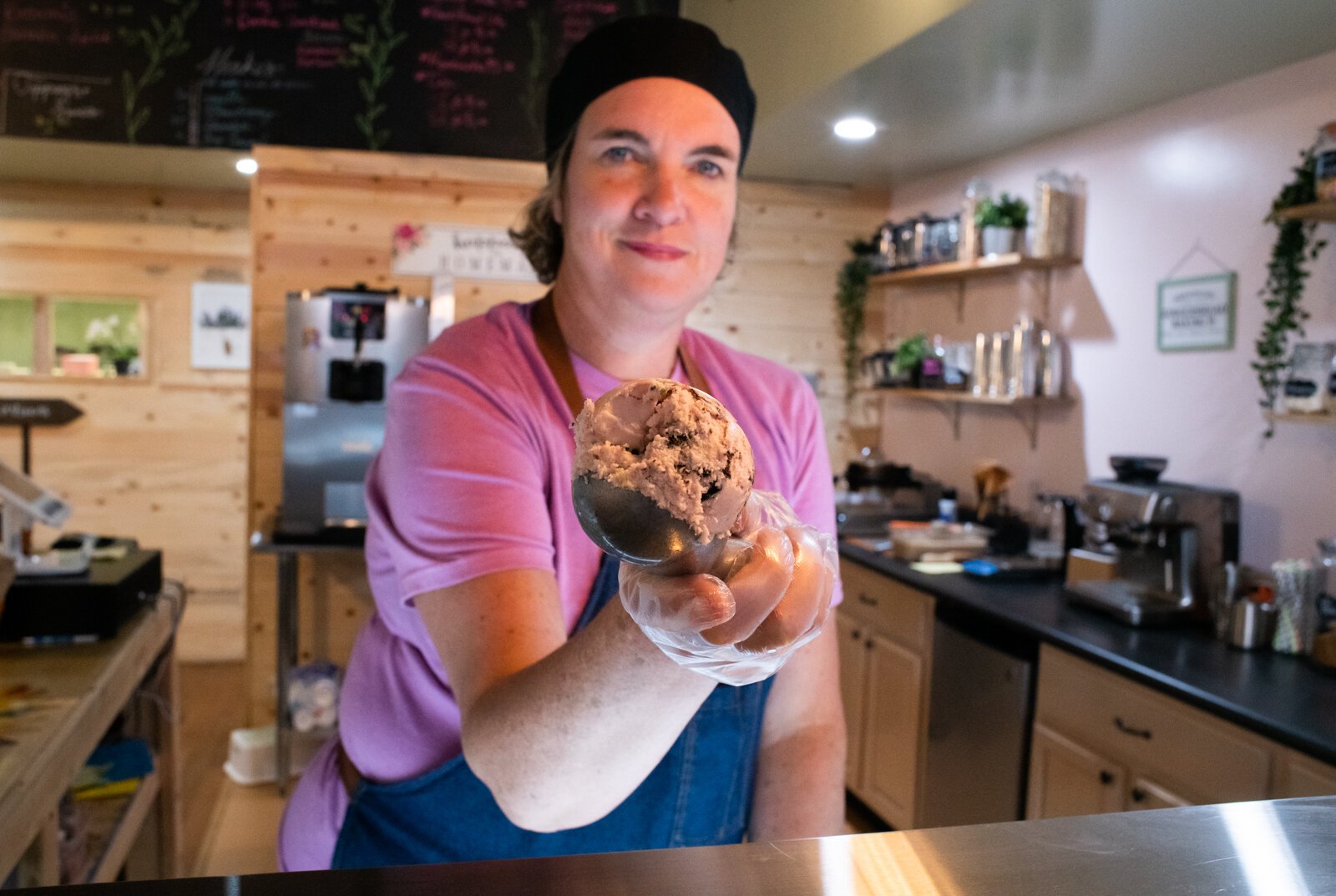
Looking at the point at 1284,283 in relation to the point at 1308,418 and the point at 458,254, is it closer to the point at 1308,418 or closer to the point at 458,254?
the point at 1308,418

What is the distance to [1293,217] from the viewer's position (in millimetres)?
2162

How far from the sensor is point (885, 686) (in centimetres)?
292

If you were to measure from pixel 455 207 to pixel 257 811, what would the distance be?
2.18 m

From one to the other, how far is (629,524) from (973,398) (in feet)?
9.96

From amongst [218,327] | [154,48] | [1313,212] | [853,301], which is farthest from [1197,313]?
[218,327]

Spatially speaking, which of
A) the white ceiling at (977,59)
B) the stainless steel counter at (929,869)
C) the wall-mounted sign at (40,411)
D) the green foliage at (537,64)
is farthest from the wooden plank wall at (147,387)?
the stainless steel counter at (929,869)

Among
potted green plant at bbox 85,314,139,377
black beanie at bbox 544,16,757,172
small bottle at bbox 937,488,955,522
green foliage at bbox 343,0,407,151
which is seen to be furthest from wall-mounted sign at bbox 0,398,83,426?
black beanie at bbox 544,16,757,172

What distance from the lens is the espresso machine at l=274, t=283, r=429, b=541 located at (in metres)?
3.17

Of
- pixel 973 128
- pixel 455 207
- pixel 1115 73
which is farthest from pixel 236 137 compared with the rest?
pixel 1115 73

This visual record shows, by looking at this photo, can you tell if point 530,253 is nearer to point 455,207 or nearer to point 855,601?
point 855,601

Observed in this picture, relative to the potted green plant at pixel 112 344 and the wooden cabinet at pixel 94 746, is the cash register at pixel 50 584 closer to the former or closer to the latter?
the wooden cabinet at pixel 94 746

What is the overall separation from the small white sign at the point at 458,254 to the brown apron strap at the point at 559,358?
2.66 metres

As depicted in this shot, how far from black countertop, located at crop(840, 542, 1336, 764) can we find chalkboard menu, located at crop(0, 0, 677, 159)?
Answer: 6.60 ft

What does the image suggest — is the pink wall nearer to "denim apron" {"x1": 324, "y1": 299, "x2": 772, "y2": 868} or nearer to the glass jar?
the glass jar
